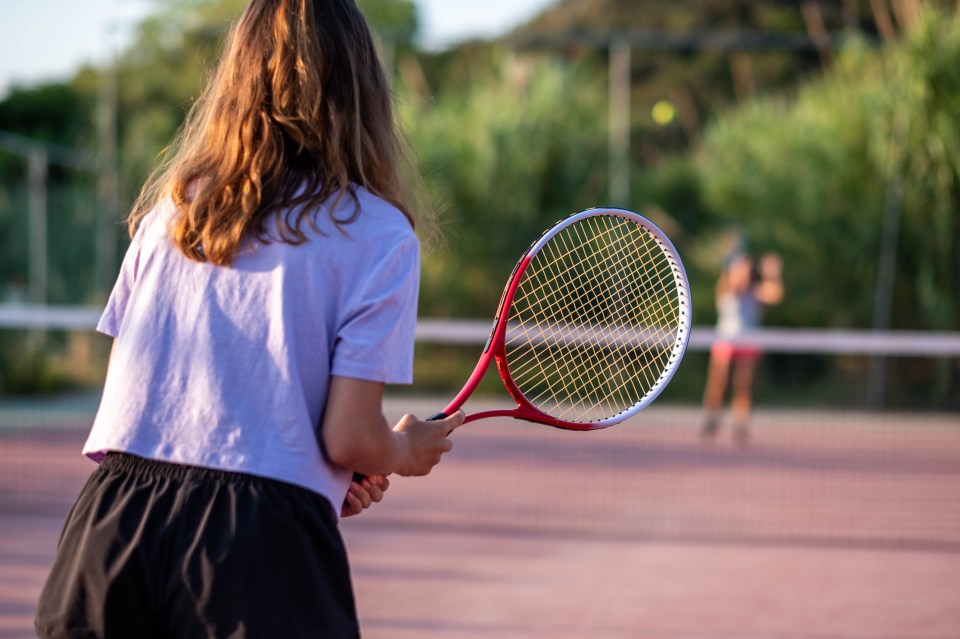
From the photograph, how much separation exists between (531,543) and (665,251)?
3.26 m

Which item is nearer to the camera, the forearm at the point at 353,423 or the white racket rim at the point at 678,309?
the forearm at the point at 353,423

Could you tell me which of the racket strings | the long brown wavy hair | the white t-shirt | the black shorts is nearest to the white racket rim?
the racket strings

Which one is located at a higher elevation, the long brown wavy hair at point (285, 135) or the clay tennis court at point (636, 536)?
the long brown wavy hair at point (285, 135)

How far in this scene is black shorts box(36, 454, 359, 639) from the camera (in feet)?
5.26

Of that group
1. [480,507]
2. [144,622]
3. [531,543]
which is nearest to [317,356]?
[144,622]

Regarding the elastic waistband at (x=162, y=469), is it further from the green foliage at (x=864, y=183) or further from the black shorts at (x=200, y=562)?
the green foliage at (x=864, y=183)

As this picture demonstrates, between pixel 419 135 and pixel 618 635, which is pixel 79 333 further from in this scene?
pixel 618 635

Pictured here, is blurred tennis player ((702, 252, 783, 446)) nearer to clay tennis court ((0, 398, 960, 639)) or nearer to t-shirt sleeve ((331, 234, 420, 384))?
clay tennis court ((0, 398, 960, 639))

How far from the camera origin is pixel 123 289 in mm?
1844

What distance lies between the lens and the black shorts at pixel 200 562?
1603mm

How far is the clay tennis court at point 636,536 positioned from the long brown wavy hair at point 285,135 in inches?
105

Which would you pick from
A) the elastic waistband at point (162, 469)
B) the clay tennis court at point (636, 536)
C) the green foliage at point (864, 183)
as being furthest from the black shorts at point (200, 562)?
the green foliage at point (864, 183)

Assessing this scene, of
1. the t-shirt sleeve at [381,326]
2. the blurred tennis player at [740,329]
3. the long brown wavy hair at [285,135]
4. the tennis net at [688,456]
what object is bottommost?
the tennis net at [688,456]

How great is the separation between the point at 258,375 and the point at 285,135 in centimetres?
35
